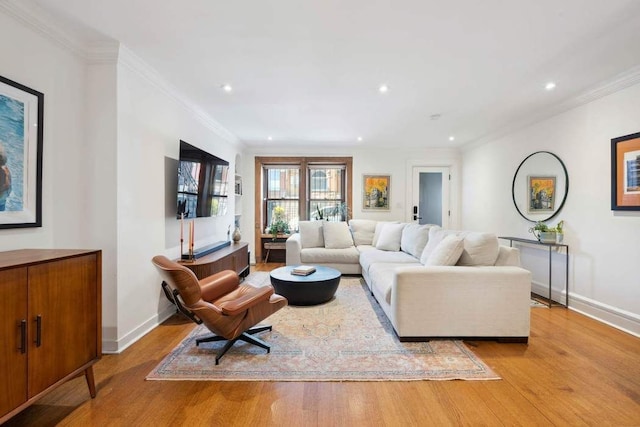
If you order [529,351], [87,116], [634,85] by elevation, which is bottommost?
[529,351]

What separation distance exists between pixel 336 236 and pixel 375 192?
1709 millimetres

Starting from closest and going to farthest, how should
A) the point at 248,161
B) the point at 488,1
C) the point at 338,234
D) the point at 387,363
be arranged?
the point at 488,1 → the point at 387,363 → the point at 338,234 → the point at 248,161

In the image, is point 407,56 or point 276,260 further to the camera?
point 276,260

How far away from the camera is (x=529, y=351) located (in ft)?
8.00

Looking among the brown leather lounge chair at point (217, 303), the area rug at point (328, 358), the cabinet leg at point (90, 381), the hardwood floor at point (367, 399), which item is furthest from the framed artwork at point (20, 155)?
the area rug at point (328, 358)

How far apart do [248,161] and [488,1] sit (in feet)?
16.7

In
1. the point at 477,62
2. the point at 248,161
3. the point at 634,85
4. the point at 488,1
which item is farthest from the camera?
the point at 248,161

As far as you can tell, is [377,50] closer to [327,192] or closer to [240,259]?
Result: [240,259]

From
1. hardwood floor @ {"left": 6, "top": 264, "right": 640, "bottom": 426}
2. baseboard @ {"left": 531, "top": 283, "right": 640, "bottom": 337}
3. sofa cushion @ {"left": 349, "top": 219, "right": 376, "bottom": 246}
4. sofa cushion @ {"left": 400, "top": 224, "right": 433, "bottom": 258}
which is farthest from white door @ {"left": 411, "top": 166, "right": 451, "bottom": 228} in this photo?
hardwood floor @ {"left": 6, "top": 264, "right": 640, "bottom": 426}

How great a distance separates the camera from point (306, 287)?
10.9ft

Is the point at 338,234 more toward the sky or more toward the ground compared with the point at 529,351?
more toward the sky

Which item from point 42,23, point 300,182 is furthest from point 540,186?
point 42,23

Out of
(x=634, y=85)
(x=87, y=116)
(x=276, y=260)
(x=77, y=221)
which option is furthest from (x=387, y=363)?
(x=276, y=260)

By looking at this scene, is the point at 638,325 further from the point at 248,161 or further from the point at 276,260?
the point at 248,161
